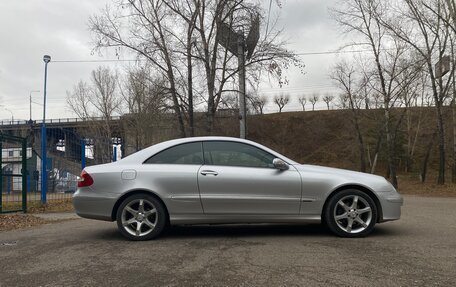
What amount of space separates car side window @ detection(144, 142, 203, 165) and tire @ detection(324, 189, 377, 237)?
6.32 feet

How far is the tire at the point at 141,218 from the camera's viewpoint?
235 inches

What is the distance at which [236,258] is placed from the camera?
4.80 m

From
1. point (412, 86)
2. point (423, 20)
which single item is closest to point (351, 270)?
point (423, 20)

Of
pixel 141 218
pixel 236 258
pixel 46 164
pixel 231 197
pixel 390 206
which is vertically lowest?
pixel 236 258

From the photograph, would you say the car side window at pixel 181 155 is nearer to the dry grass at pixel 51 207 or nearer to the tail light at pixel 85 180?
the tail light at pixel 85 180

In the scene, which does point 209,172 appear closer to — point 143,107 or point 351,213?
point 351,213

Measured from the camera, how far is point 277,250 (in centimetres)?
516

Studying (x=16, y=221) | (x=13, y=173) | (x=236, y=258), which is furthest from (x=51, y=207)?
(x=236, y=258)

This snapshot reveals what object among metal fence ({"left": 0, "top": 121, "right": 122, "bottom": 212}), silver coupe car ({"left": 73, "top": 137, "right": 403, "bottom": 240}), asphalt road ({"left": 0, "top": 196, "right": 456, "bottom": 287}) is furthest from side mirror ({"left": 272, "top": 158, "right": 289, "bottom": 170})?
metal fence ({"left": 0, "top": 121, "right": 122, "bottom": 212})

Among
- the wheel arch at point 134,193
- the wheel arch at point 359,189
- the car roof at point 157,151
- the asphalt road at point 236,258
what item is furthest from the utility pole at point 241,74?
the wheel arch at point 134,193

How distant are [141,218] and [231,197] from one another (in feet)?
4.11

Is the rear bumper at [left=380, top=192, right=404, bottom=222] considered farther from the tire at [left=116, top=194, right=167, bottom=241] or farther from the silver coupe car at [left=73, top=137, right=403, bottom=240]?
the tire at [left=116, top=194, right=167, bottom=241]

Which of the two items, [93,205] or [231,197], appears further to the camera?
[93,205]

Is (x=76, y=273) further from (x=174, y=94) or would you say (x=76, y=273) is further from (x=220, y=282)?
(x=174, y=94)
